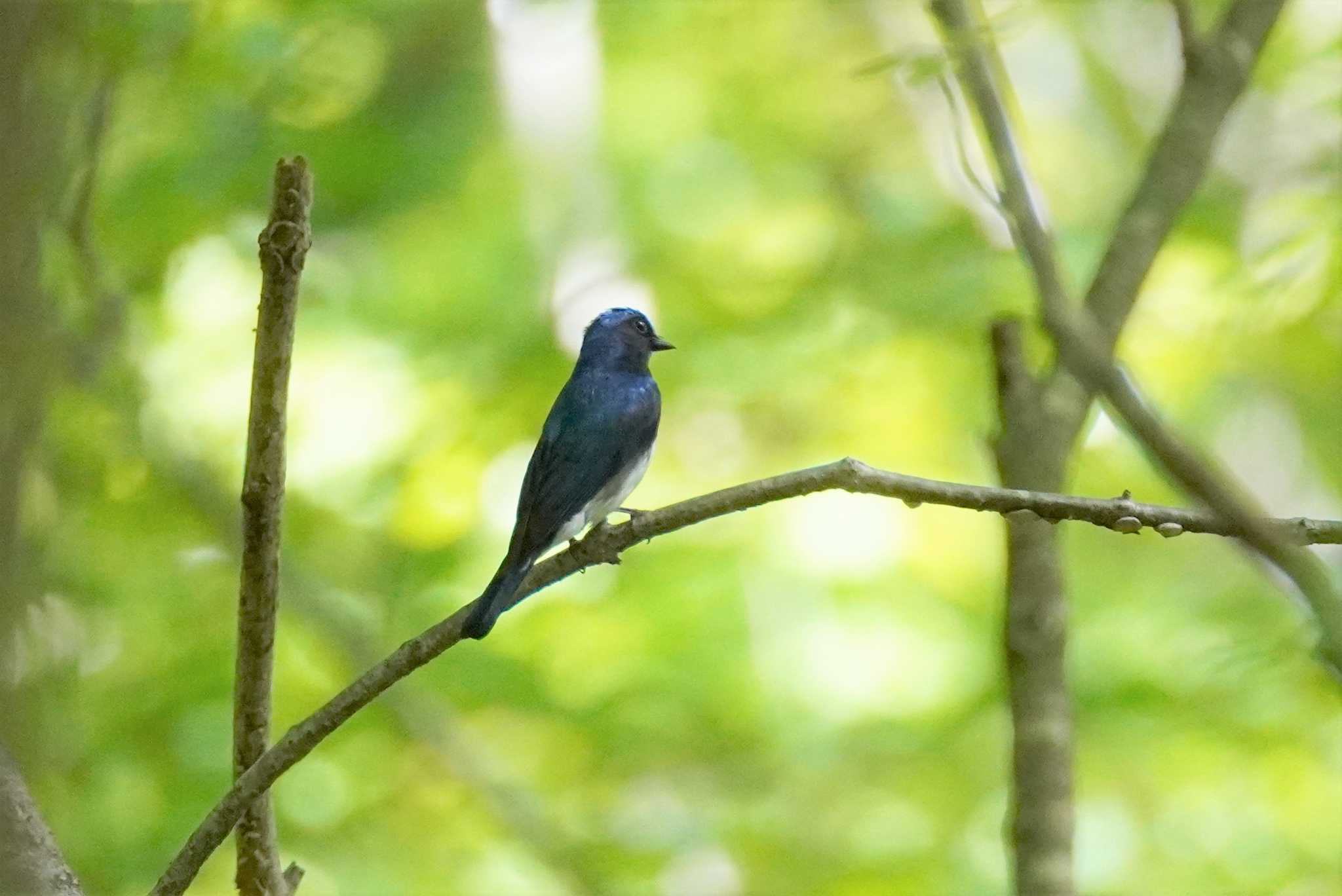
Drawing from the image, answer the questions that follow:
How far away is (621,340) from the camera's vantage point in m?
5.56

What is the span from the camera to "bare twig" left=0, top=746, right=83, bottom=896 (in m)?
2.49

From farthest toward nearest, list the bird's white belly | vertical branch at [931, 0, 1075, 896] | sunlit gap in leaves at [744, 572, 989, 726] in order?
sunlit gap in leaves at [744, 572, 989, 726], the bird's white belly, vertical branch at [931, 0, 1075, 896]

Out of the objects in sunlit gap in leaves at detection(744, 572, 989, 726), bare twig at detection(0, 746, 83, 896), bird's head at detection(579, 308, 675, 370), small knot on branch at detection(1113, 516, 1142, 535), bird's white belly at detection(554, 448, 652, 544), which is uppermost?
bird's head at detection(579, 308, 675, 370)

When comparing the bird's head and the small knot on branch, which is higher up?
the bird's head

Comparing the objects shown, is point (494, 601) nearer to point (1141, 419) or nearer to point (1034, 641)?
point (1034, 641)

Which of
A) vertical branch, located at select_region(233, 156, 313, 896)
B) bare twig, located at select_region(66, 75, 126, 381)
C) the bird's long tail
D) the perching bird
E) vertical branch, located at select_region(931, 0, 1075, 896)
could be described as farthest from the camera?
the perching bird

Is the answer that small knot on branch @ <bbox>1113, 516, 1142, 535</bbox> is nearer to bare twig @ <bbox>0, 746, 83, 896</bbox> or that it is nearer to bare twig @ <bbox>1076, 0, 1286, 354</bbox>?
bare twig @ <bbox>1076, 0, 1286, 354</bbox>

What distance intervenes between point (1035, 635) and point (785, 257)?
4.33 m

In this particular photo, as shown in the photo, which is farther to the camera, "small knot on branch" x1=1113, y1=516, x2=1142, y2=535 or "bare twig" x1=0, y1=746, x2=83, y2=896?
"small knot on branch" x1=1113, y1=516, x2=1142, y2=535

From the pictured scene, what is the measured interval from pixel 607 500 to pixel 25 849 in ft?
8.32

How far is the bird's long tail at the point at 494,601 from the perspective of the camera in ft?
10.3

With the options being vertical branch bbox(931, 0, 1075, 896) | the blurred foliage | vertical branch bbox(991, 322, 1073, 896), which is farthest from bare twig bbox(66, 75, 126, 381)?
vertical branch bbox(991, 322, 1073, 896)

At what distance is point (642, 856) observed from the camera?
223 inches

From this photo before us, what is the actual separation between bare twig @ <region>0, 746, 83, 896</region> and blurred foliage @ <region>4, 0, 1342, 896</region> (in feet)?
7.54
